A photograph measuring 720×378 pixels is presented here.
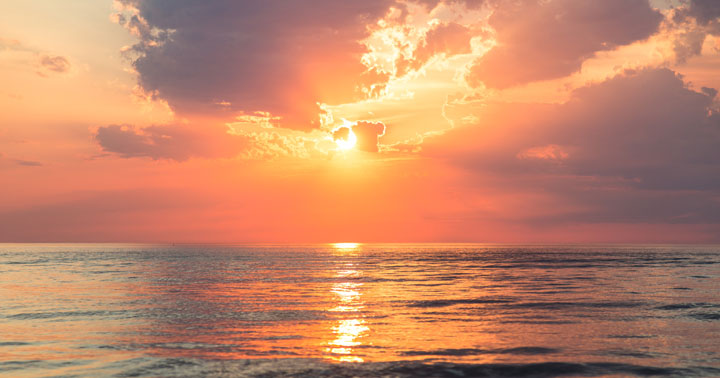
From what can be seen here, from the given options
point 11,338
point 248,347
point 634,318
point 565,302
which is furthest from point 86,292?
point 634,318


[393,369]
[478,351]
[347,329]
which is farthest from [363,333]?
[393,369]

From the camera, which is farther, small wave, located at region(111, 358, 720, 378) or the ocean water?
the ocean water

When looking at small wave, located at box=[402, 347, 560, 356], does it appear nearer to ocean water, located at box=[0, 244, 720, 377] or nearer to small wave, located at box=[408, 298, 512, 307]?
ocean water, located at box=[0, 244, 720, 377]

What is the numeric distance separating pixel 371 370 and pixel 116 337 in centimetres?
1395

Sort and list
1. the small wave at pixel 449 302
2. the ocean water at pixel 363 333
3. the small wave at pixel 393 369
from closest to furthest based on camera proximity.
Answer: the small wave at pixel 393 369 → the ocean water at pixel 363 333 → the small wave at pixel 449 302

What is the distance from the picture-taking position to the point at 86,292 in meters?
47.9

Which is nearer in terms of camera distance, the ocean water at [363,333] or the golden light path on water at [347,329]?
the ocean water at [363,333]

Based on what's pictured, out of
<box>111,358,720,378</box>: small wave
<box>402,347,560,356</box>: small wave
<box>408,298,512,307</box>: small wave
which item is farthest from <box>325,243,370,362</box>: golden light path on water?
<box>408,298,512,307</box>: small wave

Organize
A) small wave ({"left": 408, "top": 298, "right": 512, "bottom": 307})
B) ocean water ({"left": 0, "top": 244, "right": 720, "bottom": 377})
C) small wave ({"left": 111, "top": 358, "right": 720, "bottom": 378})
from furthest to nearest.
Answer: small wave ({"left": 408, "top": 298, "right": 512, "bottom": 307}) < ocean water ({"left": 0, "top": 244, "right": 720, "bottom": 377}) < small wave ({"left": 111, "top": 358, "right": 720, "bottom": 378})

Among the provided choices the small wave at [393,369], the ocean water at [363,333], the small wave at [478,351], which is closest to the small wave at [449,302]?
the ocean water at [363,333]

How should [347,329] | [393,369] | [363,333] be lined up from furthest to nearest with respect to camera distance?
[347,329] → [363,333] → [393,369]

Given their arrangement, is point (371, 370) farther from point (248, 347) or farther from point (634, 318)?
point (634, 318)

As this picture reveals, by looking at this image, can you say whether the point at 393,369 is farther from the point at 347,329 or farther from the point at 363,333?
the point at 347,329

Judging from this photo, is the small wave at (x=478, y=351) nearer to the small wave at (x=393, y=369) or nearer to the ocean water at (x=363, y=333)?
A: the ocean water at (x=363, y=333)
